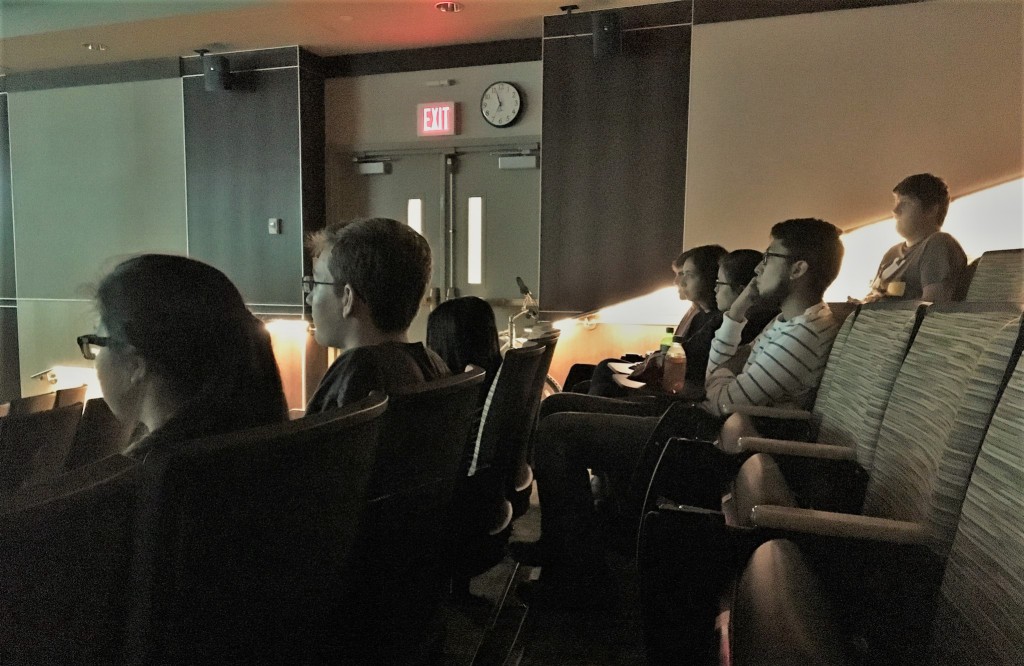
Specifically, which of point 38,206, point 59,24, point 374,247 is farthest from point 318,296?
point 38,206

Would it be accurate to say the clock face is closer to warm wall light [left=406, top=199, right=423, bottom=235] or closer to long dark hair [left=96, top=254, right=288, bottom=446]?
warm wall light [left=406, top=199, right=423, bottom=235]

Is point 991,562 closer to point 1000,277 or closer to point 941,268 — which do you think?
point 1000,277

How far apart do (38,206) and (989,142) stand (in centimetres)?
741

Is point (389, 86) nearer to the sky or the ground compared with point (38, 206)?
nearer to the sky

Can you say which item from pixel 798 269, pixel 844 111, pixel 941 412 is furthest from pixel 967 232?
pixel 941 412

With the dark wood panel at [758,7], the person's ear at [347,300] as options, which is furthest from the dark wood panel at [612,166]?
the person's ear at [347,300]

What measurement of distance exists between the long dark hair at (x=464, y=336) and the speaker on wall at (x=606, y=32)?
8.97 feet

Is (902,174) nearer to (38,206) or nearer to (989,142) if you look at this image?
(989,142)

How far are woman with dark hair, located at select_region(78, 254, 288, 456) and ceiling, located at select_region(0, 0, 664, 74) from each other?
364cm

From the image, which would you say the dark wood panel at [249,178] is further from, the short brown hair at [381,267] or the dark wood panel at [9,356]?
the short brown hair at [381,267]

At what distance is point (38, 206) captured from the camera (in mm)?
5652

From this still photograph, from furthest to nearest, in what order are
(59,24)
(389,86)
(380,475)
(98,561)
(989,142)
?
(389,86)
(59,24)
(989,142)
(380,475)
(98,561)

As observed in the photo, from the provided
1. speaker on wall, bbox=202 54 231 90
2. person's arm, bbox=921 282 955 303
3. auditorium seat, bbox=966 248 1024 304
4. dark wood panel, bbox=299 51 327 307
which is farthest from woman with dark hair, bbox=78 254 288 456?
speaker on wall, bbox=202 54 231 90

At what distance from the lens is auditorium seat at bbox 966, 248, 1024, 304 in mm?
1604
